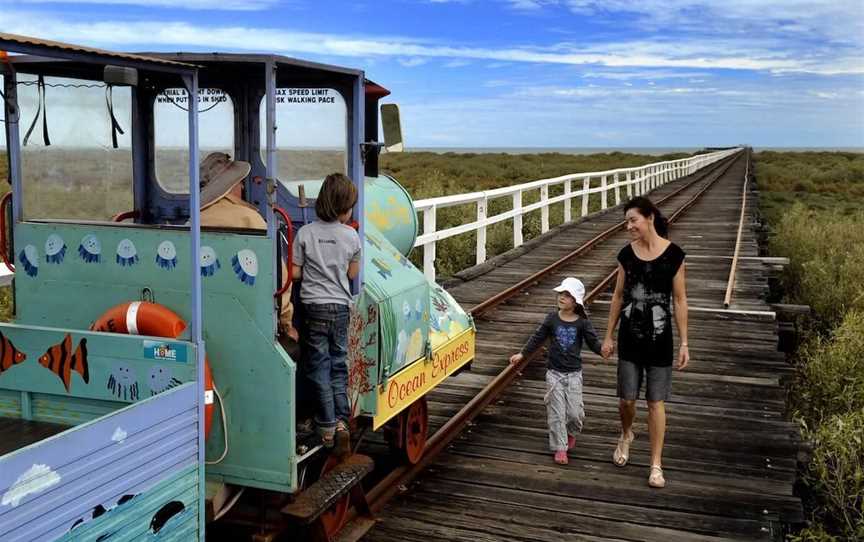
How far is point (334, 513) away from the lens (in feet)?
16.3

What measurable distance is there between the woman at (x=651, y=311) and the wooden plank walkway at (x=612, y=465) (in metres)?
0.42

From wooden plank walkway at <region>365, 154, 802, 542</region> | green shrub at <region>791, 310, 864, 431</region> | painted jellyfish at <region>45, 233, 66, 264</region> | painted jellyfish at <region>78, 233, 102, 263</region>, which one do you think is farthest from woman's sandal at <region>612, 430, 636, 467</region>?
painted jellyfish at <region>45, 233, 66, 264</region>

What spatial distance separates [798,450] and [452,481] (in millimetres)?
2583

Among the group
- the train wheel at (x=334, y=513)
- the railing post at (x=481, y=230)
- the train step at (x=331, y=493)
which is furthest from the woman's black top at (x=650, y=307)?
the railing post at (x=481, y=230)

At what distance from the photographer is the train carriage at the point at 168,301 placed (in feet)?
10.8

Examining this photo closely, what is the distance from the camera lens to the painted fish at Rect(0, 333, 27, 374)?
4070 mm

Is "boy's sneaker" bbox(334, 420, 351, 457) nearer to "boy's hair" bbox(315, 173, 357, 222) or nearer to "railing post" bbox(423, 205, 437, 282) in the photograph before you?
"boy's hair" bbox(315, 173, 357, 222)

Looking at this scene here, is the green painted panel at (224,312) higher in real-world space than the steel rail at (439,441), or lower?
higher

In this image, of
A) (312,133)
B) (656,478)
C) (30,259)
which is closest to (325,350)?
(312,133)

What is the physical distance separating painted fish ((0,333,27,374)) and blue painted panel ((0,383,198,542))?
0.99 metres

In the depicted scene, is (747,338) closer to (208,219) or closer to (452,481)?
(452,481)

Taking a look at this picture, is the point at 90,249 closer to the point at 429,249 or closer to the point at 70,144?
the point at 70,144

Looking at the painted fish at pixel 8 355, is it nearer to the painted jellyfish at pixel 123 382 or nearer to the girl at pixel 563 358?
the painted jellyfish at pixel 123 382

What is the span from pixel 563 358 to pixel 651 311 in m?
0.78
